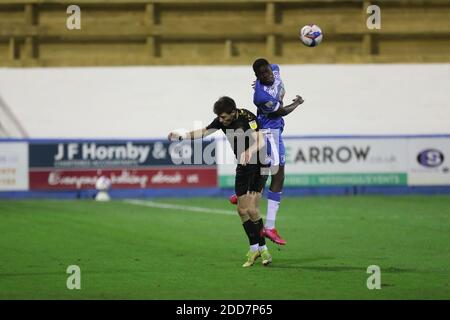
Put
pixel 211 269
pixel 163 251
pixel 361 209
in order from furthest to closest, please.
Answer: pixel 361 209, pixel 163 251, pixel 211 269

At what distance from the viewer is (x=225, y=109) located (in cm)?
1188

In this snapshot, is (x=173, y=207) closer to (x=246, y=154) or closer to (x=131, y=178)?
(x=131, y=178)

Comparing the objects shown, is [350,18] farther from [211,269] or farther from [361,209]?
[211,269]

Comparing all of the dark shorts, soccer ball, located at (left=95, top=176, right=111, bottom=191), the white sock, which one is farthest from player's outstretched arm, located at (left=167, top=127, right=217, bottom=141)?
soccer ball, located at (left=95, top=176, right=111, bottom=191)

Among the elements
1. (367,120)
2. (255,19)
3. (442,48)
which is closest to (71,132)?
(255,19)

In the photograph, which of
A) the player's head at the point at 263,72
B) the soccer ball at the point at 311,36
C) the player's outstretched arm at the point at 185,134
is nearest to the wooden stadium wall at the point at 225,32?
the soccer ball at the point at 311,36

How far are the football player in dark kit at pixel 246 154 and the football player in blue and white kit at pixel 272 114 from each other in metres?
0.53

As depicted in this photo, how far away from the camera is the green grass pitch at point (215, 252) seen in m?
10.7

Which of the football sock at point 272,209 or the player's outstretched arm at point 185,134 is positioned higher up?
the player's outstretched arm at point 185,134

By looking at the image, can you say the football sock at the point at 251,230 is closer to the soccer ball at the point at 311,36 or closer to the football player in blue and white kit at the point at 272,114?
the football player in blue and white kit at the point at 272,114

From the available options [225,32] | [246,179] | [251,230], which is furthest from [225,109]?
[225,32]
